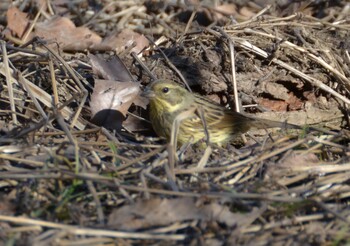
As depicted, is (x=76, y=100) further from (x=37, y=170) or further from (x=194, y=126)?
(x=37, y=170)

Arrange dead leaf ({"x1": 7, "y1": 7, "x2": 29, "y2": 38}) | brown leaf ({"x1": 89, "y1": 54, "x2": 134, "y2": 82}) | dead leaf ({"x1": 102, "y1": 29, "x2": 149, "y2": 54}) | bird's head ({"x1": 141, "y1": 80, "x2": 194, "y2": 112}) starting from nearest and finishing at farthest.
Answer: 1. bird's head ({"x1": 141, "y1": 80, "x2": 194, "y2": 112})
2. brown leaf ({"x1": 89, "y1": 54, "x2": 134, "y2": 82})
3. dead leaf ({"x1": 102, "y1": 29, "x2": 149, "y2": 54})
4. dead leaf ({"x1": 7, "y1": 7, "x2": 29, "y2": 38})

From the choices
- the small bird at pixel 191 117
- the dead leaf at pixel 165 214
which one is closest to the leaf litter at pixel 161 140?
the dead leaf at pixel 165 214

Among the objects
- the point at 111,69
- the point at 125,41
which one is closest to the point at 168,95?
the point at 111,69

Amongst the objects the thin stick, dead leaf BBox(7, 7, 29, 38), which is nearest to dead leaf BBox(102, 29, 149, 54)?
dead leaf BBox(7, 7, 29, 38)

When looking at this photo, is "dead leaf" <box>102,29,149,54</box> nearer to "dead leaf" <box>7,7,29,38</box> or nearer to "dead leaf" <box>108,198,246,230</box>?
"dead leaf" <box>7,7,29,38</box>

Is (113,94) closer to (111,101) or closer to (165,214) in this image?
(111,101)

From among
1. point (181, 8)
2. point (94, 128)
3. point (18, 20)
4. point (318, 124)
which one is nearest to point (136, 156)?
point (94, 128)

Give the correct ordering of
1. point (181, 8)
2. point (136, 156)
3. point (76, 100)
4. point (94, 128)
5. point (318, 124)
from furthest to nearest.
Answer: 1. point (181, 8)
2. point (318, 124)
3. point (76, 100)
4. point (94, 128)
5. point (136, 156)
